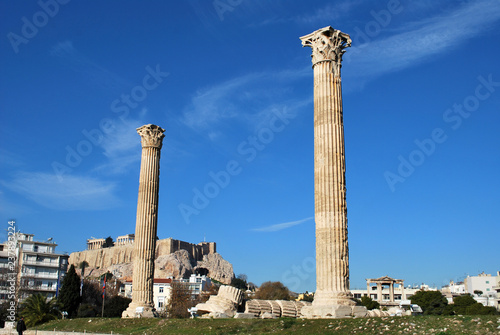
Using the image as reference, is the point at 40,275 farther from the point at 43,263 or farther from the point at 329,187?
the point at 329,187

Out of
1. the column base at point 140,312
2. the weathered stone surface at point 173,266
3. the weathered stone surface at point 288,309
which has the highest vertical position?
the weathered stone surface at point 173,266

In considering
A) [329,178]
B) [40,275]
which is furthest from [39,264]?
[329,178]

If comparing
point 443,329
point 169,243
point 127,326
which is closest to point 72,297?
point 127,326

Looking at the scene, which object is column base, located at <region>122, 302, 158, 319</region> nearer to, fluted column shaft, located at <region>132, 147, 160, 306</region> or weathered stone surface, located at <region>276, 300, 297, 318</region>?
fluted column shaft, located at <region>132, 147, 160, 306</region>

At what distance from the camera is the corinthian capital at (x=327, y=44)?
19.7m

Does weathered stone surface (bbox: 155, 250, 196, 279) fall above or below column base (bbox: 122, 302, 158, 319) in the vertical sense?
above

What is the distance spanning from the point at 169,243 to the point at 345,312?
132 metres

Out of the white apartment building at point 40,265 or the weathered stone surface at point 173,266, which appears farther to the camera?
the weathered stone surface at point 173,266

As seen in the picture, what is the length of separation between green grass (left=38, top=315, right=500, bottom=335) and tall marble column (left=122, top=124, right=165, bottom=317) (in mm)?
5148

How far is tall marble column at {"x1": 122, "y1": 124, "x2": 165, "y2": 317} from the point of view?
28.5 metres

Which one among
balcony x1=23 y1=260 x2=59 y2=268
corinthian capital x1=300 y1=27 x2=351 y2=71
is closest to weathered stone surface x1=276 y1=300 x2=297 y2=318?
corinthian capital x1=300 y1=27 x2=351 y2=71

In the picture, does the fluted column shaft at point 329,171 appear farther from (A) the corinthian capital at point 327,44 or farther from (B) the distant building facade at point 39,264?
(B) the distant building facade at point 39,264

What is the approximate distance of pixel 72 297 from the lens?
5856 cm

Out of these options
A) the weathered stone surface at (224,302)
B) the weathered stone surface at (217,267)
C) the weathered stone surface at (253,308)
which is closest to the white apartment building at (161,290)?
the weathered stone surface at (217,267)
